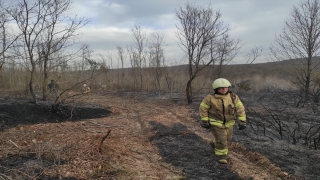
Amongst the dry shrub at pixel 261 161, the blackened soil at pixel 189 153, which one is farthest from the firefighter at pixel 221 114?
the dry shrub at pixel 261 161

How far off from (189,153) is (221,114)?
45.3 inches

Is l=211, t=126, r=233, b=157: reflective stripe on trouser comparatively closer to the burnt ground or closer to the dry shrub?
the burnt ground

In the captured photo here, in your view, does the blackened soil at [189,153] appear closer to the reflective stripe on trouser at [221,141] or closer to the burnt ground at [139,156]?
the burnt ground at [139,156]

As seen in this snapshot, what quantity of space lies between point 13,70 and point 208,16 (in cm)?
1657

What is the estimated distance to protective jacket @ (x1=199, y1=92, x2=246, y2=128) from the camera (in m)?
5.26

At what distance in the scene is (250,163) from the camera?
5.07 m

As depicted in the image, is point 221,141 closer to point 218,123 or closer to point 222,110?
point 218,123

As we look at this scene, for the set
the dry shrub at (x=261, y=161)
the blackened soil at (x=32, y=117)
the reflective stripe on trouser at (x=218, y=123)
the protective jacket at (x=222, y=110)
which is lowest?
the dry shrub at (x=261, y=161)

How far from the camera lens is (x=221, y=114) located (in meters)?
5.27

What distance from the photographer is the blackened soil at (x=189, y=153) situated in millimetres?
4586

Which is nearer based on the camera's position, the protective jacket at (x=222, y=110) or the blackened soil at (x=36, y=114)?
the protective jacket at (x=222, y=110)

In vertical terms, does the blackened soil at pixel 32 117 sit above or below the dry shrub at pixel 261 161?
above

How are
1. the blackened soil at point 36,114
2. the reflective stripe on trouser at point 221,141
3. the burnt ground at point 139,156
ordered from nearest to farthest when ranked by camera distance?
the burnt ground at point 139,156, the reflective stripe on trouser at point 221,141, the blackened soil at point 36,114

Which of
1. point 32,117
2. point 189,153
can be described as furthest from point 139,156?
point 32,117
